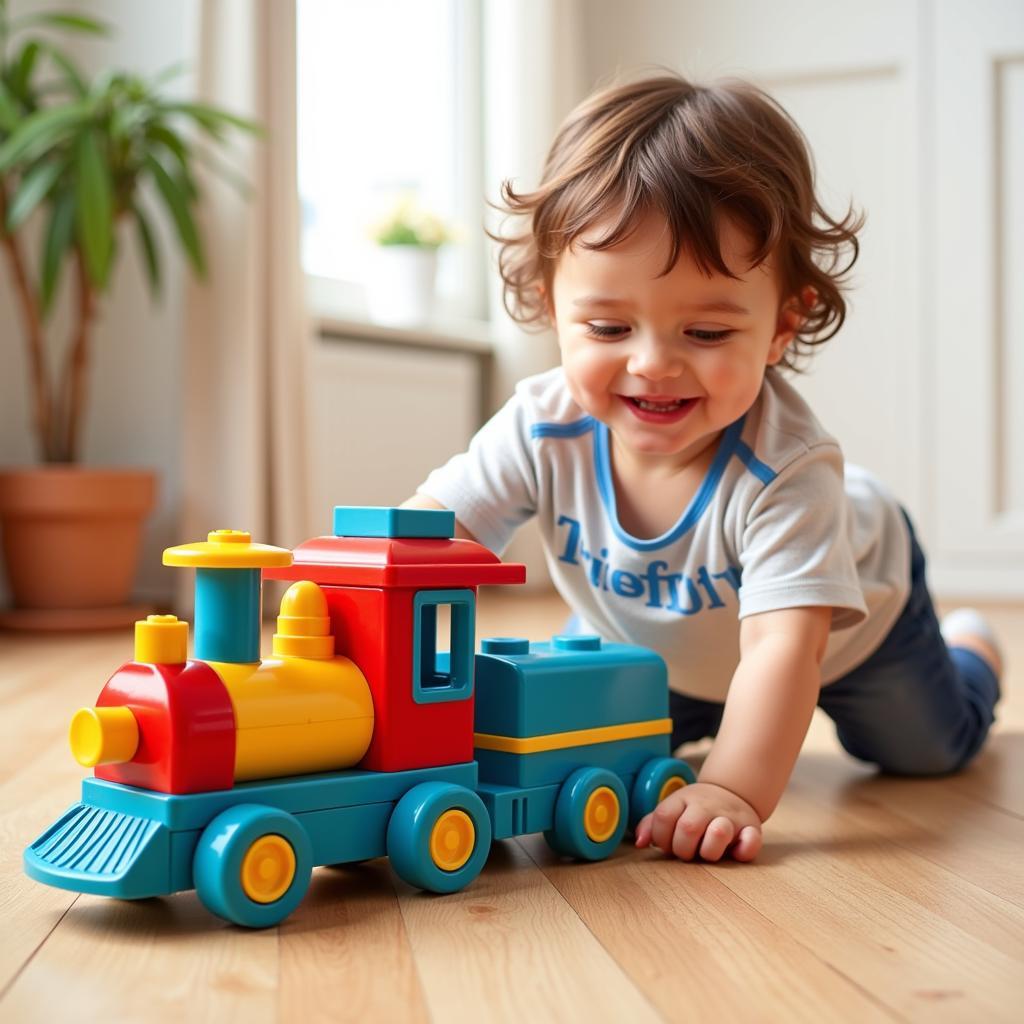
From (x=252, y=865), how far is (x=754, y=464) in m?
0.54

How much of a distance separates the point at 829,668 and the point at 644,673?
355mm

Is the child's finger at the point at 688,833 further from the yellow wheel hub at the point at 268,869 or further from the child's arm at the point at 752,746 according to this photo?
the yellow wheel hub at the point at 268,869

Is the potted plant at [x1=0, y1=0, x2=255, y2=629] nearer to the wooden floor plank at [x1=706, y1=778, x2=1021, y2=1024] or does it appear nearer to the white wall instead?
the white wall

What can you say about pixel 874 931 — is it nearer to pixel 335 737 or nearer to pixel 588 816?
pixel 588 816

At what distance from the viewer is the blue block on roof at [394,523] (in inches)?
33.0

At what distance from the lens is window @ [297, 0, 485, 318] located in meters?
3.22

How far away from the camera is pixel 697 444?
112cm

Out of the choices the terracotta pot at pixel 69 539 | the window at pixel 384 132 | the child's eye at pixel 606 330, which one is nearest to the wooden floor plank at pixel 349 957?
the child's eye at pixel 606 330

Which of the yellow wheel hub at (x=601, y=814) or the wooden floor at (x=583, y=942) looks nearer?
the wooden floor at (x=583, y=942)

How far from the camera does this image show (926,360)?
3.41 m

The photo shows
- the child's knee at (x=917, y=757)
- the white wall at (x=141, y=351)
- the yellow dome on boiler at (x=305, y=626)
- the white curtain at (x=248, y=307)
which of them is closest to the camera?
the yellow dome on boiler at (x=305, y=626)

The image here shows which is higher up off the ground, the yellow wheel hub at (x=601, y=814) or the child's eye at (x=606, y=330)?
the child's eye at (x=606, y=330)

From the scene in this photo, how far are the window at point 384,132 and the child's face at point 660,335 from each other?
2076 mm

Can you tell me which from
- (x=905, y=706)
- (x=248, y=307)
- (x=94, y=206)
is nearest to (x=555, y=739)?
(x=905, y=706)
